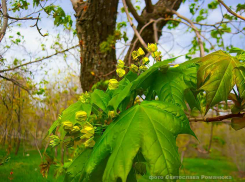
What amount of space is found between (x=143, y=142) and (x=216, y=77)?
0.65ft

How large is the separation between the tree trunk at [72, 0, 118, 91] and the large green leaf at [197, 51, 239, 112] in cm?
188

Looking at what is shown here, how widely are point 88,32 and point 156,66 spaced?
198cm

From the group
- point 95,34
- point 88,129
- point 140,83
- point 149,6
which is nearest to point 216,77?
point 140,83

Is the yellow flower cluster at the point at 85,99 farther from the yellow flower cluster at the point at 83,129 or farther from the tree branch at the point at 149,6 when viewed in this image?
the tree branch at the point at 149,6

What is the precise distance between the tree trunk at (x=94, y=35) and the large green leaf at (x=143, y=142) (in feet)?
6.18

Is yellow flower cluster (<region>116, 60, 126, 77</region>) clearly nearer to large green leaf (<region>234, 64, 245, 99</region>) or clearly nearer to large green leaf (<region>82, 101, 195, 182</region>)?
large green leaf (<region>82, 101, 195, 182</region>)

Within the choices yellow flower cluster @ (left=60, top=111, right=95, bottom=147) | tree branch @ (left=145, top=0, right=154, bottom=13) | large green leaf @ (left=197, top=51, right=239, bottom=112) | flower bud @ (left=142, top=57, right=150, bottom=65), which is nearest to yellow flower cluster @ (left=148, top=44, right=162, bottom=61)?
flower bud @ (left=142, top=57, right=150, bottom=65)

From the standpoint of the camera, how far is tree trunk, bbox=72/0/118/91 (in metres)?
2.27

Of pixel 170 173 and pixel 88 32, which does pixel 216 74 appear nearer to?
pixel 170 173

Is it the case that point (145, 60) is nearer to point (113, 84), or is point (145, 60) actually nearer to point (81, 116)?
point (113, 84)

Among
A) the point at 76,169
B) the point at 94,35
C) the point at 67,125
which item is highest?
the point at 94,35

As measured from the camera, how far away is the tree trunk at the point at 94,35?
2.27 meters

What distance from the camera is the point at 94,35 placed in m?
2.32

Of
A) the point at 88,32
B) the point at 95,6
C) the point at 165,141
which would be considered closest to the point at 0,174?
the point at 88,32
